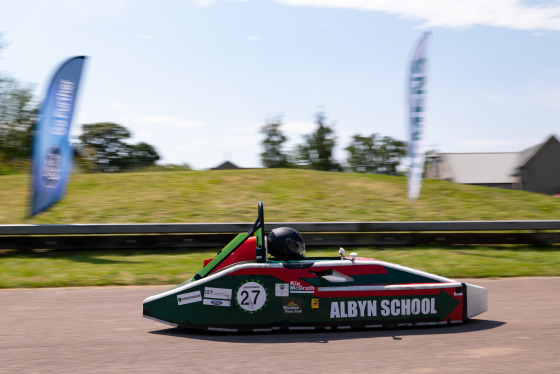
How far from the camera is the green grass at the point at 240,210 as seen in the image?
853 centimetres

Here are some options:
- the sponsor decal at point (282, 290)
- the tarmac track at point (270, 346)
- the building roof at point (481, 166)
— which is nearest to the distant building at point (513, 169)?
the building roof at point (481, 166)

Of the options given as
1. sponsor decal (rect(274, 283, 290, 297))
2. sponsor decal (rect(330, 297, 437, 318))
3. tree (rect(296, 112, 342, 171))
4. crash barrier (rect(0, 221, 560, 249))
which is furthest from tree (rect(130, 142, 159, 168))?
sponsor decal (rect(330, 297, 437, 318))

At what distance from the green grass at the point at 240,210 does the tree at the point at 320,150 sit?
5695cm

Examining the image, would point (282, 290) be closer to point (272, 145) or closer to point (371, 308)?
point (371, 308)

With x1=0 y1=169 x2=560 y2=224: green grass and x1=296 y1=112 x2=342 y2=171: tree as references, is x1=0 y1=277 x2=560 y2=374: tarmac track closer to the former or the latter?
x1=0 y1=169 x2=560 y2=224: green grass

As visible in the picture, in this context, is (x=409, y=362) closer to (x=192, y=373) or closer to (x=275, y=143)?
(x=192, y=373)

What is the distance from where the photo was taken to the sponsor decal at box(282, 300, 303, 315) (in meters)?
4.97

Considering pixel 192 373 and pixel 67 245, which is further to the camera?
pixel 67 245

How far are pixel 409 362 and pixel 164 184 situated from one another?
12.7 metres

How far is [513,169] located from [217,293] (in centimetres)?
6044

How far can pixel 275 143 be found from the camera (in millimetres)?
76312

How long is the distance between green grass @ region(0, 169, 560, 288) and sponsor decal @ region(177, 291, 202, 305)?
2.87 metres

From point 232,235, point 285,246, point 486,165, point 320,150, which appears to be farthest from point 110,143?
point 285,246

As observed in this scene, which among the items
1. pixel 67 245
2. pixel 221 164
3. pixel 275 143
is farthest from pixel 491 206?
pixel 221 164
